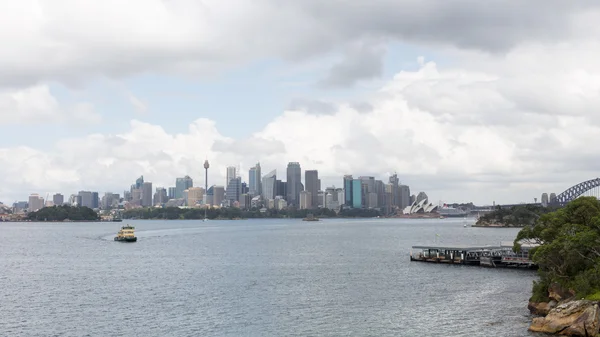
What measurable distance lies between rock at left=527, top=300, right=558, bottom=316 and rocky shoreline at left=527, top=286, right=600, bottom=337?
9.02ft

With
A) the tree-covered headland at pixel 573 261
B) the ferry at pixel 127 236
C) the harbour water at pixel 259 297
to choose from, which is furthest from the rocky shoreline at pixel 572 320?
the ferry at pixel 127 236

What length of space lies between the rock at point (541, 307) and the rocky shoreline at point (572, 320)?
2.75m

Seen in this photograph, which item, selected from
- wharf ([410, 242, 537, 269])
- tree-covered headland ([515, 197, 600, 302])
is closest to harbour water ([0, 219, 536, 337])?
tree-covered headland ([515, 197, 600, 302])

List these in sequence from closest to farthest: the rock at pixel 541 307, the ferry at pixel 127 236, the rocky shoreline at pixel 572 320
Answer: the rocky shoreline at pixel 572 320 → the rock at pixel 541 307 → the ferry at pixel 127 236

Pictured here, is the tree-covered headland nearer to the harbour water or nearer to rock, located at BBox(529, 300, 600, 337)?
rock, located at BBox(529, 300, 600, 337)

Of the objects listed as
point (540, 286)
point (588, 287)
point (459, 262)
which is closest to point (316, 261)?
point (459, 262)

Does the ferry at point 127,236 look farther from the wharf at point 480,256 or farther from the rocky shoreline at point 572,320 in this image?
the rocky shoreline at point 572,320

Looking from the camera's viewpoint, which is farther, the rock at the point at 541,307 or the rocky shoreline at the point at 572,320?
the rock at the point at 541,307

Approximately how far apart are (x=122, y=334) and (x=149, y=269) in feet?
169

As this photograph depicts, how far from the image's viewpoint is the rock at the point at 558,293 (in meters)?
59.3

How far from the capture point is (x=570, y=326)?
52.8 metres

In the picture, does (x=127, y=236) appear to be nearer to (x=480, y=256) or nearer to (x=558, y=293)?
(x=480, y=256)

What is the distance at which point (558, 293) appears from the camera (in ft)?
200

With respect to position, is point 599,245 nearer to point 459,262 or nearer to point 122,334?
point 122,334
